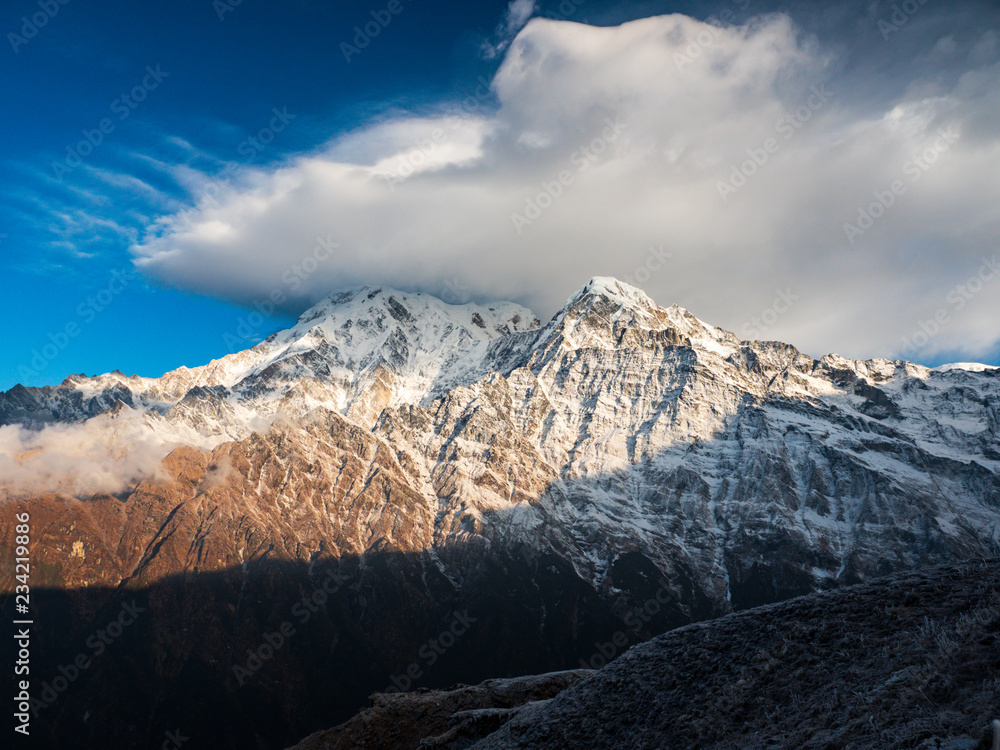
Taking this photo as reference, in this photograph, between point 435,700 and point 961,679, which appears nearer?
point 961,679

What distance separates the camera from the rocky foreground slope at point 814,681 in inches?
859

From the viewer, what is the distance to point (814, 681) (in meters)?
27.2

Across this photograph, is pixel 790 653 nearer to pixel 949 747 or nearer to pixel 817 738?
pixel 817 738

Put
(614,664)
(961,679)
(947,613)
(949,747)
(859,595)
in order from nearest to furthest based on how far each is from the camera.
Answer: (949,747) < (961,679) < (947,613) < (859,595) < (614,664)

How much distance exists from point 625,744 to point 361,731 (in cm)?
3316

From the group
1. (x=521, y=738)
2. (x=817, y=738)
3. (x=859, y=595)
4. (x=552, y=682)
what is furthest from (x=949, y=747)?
(x=552, y=682)

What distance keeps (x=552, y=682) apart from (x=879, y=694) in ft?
119

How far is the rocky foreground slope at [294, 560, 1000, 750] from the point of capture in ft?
71.6

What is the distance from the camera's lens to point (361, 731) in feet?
178

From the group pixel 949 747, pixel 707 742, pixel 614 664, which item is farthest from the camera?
pixel 614 664

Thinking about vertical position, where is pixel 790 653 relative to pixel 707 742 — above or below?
above

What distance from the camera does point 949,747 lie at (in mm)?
18359

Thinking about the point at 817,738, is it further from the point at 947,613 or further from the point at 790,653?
the point at 947,613

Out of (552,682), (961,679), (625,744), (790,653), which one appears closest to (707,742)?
(625,744)
